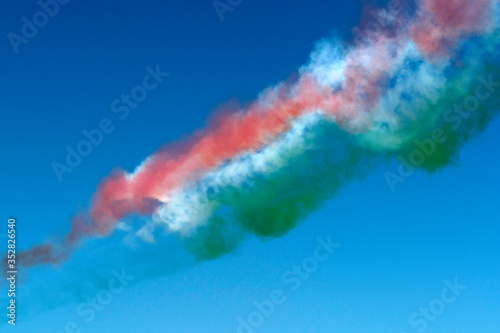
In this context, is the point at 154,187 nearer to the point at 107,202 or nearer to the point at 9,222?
the point at 107,202

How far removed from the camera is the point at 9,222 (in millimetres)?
45031

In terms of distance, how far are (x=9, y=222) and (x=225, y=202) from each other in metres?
16.3

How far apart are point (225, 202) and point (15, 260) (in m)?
18.1

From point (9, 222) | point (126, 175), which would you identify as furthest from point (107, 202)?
point (9, 222)

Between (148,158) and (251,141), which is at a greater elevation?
(148,158)

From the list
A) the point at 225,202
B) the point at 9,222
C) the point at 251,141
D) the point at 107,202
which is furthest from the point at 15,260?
the point at 251,141

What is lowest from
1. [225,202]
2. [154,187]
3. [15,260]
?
[225,202]

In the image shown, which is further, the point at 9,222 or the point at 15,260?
the point at 15,260

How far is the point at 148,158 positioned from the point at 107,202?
492 cm

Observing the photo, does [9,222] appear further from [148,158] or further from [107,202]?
[148,158]

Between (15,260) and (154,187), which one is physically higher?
(15,260)

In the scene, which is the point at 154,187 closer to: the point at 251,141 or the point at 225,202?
the point at 225,202

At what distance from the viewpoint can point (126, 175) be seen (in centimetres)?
4669

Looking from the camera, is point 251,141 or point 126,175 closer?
point 251,141
